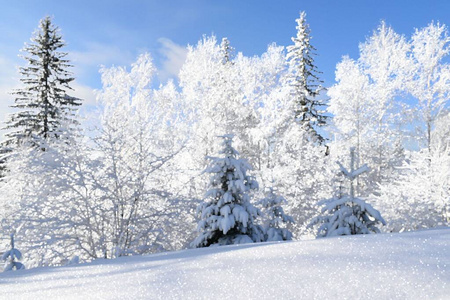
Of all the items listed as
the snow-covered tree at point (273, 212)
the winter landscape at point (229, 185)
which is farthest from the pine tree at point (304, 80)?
the snow-covered tree at point (273, 212)

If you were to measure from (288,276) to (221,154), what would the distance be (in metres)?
5.45

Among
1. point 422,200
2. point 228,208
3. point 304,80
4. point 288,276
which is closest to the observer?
point 288,276

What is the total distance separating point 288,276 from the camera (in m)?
1.64

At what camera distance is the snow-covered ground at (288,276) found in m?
1.42

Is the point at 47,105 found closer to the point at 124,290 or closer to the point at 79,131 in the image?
the point at 79,131

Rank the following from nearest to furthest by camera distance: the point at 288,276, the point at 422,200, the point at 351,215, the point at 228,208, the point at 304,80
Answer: the point at 288,276 → the point at 351,215 → the point at 228,208 → the point at 422,200 → the point at 304,80

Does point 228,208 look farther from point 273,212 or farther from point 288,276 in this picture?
point 288,276

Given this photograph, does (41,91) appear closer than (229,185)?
No

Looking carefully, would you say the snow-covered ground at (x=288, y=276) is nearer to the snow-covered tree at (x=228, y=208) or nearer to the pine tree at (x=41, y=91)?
the snow-covered tree at (x=228, y=208)

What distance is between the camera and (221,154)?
704 cm

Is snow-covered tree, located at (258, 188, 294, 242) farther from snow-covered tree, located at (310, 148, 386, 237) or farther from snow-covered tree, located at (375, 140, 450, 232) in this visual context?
snow-covered tree, located at (375, 140, 450, 232)

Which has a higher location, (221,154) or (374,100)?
(374,100)

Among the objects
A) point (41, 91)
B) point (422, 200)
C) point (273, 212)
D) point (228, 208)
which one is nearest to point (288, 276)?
point (228, 208)

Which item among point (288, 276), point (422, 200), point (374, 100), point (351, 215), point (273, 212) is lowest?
point (273, 212)
